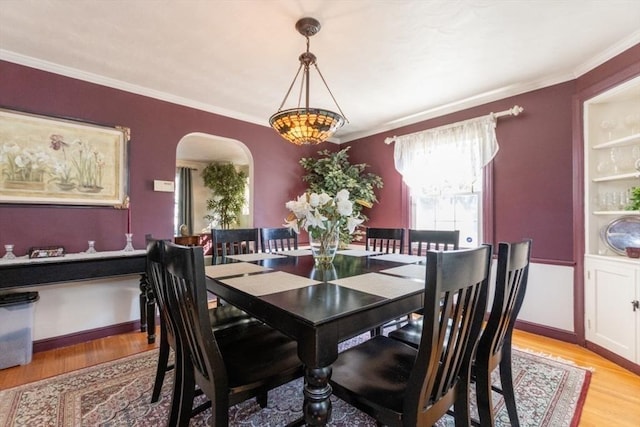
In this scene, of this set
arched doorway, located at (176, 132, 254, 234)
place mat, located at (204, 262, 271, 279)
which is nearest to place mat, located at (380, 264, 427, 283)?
place mat, located at (204, 262, 271, 279)

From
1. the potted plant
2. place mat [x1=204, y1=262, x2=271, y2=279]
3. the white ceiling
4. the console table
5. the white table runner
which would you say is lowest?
the console table

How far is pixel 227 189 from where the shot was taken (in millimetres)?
6555

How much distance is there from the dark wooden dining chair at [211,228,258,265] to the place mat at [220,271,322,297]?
859mm

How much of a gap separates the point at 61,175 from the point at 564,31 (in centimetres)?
404

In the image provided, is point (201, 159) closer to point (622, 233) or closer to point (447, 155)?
point (447, 155)

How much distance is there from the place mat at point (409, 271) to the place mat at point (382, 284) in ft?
0.32

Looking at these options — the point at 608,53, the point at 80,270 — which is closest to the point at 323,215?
the point at 80,270

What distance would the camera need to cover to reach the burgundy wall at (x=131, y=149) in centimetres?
237

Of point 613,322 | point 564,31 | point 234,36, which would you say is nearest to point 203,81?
point 234,36

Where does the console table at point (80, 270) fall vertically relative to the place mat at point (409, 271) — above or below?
below

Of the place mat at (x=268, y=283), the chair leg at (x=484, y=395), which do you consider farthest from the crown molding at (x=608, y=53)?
the place mat at (x=268, y=283)

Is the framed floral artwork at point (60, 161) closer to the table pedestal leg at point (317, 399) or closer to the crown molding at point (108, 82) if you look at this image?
the crown molding at point (108, 82)

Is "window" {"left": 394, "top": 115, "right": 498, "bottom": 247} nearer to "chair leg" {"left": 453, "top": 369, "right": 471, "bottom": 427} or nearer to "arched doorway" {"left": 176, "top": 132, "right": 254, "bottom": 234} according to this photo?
"chair leg" {"left": 453, "top": 369, "right": 471, "bottom": 427}

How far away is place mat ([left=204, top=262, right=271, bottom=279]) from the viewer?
1617 mm
